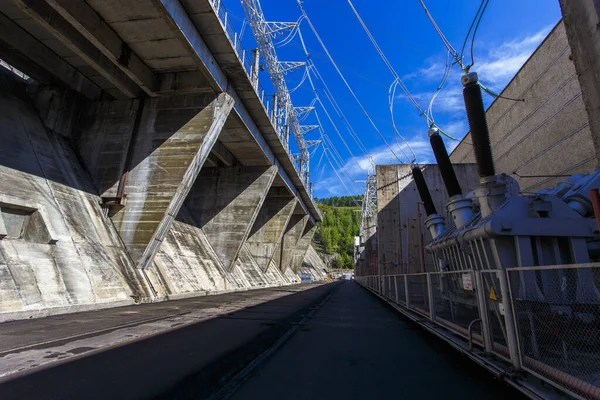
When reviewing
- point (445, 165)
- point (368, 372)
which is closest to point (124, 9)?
point (445, 165)

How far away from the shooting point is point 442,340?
648 cm

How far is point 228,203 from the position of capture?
1110 inches

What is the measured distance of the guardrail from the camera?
10.0ft

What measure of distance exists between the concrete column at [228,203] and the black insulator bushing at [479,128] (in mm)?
20744

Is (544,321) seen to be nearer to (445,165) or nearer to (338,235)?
(445,165)

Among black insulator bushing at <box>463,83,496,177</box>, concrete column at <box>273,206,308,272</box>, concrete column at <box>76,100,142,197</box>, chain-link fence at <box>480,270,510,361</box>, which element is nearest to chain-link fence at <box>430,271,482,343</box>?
chain-link fence at <box>480,270,510,361</box>

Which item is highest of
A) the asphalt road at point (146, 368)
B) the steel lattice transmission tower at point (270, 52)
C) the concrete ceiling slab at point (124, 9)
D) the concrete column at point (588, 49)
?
the steel lattice transmission tower at point (270, 52)

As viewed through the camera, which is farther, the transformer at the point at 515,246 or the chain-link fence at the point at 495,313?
the chain-link fence at the point at 495,313

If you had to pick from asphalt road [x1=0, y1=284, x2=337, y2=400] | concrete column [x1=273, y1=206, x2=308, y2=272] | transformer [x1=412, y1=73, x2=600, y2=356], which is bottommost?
asphalt road [x1=0, y1=284, x2=337, y2=400]

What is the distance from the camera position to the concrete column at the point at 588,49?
3.81 meters

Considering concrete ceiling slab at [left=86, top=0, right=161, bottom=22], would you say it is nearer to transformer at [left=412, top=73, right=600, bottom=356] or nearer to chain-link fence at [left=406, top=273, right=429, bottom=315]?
transformer at [left=412, top=73, right=600, bottom=356]

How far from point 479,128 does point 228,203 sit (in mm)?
22714

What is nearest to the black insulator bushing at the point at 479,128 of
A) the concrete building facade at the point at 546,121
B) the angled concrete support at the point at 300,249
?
the concrete building facade at the point at 546,121

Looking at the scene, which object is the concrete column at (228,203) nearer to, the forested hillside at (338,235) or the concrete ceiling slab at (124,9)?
the concrete ceiling slab at (124,9)
